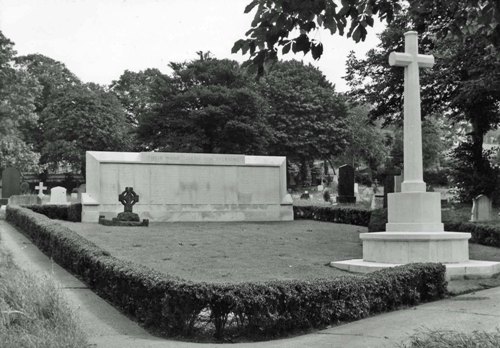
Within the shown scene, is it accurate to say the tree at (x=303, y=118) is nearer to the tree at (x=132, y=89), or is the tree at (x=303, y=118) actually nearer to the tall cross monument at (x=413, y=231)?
the tree at (x=132, y=89)

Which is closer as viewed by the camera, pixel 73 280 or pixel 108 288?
pixel 108 288

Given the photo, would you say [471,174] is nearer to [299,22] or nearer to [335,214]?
[335,214]

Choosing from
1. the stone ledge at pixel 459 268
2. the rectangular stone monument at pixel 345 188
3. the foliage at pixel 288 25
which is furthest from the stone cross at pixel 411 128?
the rectangular stone monument at pixel 345 188

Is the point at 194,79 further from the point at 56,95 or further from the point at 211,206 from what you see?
the point at 211,206

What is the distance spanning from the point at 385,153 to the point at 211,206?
4698 cm

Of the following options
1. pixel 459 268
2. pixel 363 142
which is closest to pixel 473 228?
pixel 459 268

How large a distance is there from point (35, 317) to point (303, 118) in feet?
165

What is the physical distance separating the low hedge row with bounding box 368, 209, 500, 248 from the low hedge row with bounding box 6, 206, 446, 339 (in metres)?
7.25

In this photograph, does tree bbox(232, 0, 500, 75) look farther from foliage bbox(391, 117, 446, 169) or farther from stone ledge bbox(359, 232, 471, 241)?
foliage bbox(391, 117, 446, 169)

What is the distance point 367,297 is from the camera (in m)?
7.99

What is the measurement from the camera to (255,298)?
655cm

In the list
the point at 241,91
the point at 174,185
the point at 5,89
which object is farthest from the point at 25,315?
the point at 241,91

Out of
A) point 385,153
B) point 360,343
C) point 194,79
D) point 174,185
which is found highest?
point 194,79

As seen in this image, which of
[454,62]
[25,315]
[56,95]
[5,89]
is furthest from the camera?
[56,95]
